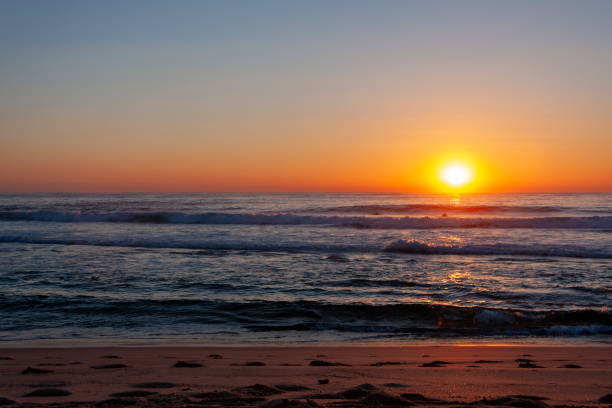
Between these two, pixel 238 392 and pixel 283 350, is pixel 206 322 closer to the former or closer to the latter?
pixel 283 350

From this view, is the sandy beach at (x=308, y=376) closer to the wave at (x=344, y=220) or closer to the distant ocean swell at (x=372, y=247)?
the distant ocean swell at (x=372, y=247)

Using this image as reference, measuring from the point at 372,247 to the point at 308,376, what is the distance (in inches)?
534

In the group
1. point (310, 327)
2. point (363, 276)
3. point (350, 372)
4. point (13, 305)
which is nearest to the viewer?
point (350, 372)

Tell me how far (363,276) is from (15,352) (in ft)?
24.8

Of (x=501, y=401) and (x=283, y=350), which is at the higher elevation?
(x=501, y=401)

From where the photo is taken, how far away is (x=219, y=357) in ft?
18.1

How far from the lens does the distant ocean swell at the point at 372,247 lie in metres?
16.3

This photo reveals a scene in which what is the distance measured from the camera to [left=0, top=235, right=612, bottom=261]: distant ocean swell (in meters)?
16.3

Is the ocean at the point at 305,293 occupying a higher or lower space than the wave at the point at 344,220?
lower

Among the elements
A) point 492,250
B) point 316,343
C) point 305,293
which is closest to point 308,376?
point 316,343

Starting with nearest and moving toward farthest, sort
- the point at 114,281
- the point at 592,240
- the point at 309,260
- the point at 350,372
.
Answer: the point at 350,372 < the point at 114,281 < the point at 309,260 < the point at 592,240

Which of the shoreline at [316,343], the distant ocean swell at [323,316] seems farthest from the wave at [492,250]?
the shoreline at [316,343]

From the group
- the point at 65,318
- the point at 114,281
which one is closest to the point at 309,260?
the point at 114,281

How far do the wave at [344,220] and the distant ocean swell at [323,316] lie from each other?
67.0 feet
